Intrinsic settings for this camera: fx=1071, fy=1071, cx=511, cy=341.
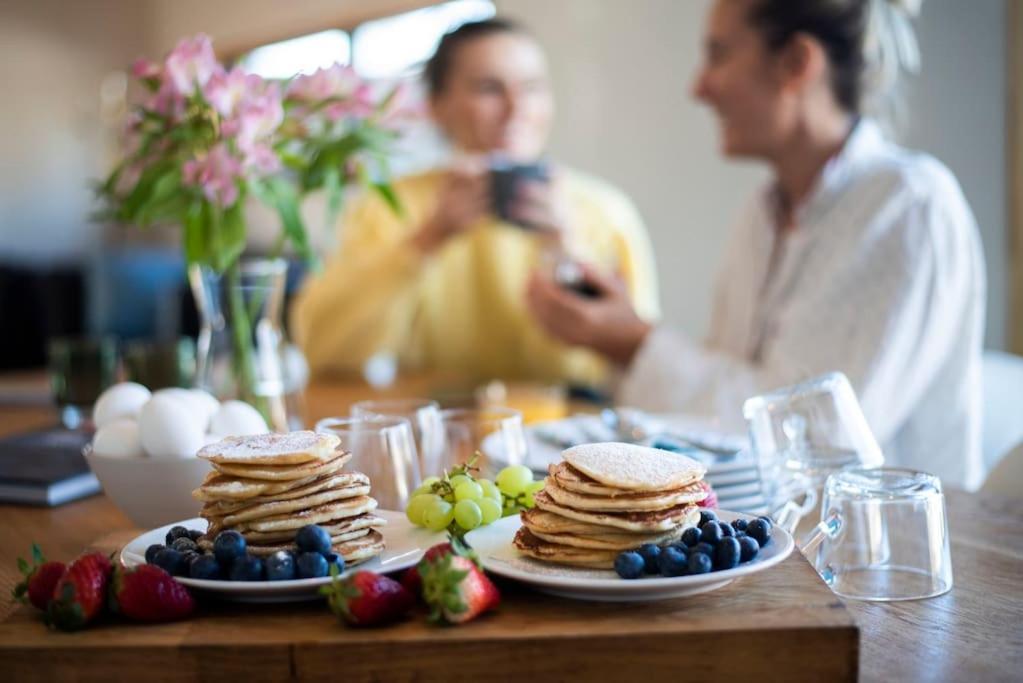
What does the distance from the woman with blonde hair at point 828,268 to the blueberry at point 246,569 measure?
1.25 metres

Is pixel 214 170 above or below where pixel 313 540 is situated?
above

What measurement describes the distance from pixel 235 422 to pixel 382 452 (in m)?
0.22

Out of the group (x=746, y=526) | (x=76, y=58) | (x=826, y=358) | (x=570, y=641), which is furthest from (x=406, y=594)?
(x=76, y=58)

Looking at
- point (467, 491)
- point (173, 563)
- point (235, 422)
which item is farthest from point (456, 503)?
point (235, 422)

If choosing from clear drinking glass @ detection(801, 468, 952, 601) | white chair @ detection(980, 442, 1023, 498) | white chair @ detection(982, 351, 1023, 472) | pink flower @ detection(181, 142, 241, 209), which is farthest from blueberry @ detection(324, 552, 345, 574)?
white chair @ detection(982, 351, 1023, 472)

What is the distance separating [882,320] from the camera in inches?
74.3

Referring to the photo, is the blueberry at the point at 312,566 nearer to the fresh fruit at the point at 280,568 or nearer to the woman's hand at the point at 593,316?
the fresh fruit at the point at 280,568

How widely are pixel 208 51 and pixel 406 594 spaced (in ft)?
2.77

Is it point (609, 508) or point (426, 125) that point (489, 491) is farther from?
point (426, 125)

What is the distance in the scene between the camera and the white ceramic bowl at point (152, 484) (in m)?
1.10

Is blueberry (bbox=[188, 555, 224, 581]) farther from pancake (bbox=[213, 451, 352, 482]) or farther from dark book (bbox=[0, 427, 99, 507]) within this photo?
dark book (bbox=[0, 427, 99, 507])

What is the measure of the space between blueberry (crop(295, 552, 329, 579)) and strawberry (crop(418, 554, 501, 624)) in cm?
8

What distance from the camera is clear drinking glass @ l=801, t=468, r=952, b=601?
95 cm

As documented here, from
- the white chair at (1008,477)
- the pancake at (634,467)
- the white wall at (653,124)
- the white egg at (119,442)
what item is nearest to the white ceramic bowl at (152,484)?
the white egg at (119,442)
